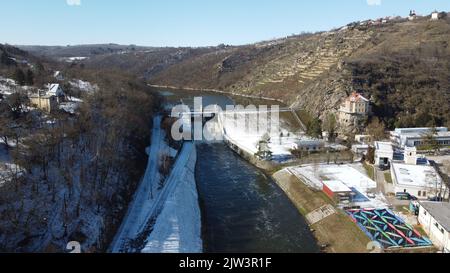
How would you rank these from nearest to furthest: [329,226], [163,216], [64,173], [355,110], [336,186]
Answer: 1. [329,226]
2. [64,173]
3. [163,216]
4. [336,186]
5. [355,110]

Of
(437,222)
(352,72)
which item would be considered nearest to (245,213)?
(437,222)

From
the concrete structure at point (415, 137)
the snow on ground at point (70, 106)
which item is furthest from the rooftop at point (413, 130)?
the snow on ground at point (70, 106)

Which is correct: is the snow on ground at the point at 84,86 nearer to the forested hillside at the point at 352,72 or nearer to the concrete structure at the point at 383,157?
the forested hillside at the point at 352,72

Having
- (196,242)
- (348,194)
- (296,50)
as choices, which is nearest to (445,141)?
(348,194)

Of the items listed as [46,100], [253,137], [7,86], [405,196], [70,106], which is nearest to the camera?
[405,196]

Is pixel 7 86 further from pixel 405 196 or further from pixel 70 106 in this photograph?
pixel 405 196

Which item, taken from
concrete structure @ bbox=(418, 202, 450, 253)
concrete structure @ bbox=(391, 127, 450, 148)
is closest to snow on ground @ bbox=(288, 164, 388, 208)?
concrete structure @ bbox=(418, 202, 450, 253)
